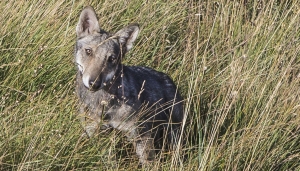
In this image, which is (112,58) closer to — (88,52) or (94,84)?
(88,52)

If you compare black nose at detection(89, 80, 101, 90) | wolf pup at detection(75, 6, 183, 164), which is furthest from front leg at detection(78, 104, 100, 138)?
black nose at detection(89, 80, 101, 90)

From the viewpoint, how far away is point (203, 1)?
753 centimetres

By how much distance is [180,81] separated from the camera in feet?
20.1

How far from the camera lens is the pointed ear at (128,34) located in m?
5.41

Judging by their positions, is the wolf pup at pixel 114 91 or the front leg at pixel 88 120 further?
the wolf pup at pixel 114 91

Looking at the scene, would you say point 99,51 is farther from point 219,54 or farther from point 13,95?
point 219,54

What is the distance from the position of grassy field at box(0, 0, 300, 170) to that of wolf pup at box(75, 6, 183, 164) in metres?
0.13

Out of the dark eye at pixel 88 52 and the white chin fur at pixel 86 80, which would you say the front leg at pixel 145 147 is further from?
the dark eye at pixel 88 52

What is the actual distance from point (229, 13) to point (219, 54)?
0.80 metres

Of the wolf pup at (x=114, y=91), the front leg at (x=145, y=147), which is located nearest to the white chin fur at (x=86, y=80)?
the wolf pup at (x=114, y=91)

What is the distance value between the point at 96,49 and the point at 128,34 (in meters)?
0.36

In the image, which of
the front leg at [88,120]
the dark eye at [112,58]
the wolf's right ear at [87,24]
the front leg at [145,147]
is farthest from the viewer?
the wolf's right ear at [87,24]

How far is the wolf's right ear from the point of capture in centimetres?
534

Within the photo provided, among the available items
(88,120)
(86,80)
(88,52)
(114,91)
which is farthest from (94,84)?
(114,91)
